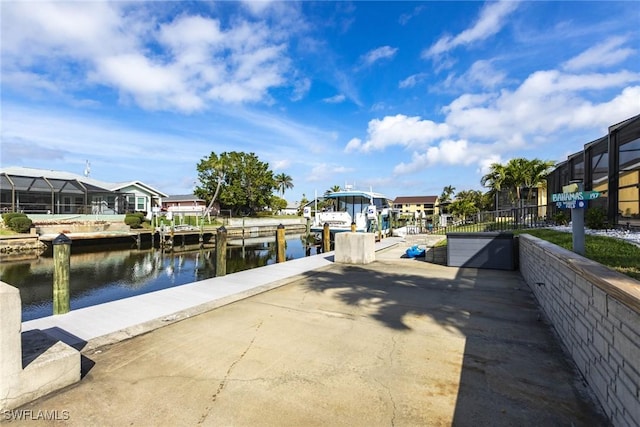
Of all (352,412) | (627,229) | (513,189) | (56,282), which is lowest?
(352,412)

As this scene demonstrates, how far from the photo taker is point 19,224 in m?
21.3

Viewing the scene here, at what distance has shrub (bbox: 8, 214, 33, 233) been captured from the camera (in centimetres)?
A: 2133

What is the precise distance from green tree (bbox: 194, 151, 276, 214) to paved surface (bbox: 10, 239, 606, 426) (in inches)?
1751

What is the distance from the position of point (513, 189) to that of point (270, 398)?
95.4 feet

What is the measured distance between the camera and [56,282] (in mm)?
4934

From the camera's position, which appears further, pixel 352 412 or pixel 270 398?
pixel 270 398

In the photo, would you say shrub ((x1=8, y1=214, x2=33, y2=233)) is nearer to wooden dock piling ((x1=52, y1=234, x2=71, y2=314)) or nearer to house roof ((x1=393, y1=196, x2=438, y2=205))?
wooden dock piling ((x1=52, y1=234, x2=71, y2=314))

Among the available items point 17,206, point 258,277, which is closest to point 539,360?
point 258,277

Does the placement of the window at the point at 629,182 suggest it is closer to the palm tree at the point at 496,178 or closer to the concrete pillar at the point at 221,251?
the concrete pillar at the point at 221,251

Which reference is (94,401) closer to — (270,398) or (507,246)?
(270,398)

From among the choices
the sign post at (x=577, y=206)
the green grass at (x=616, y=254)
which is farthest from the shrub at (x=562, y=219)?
the sign post at (x=577, y=206)

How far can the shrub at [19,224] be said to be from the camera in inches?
840

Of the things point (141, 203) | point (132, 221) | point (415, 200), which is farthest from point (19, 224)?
point (415, 200)

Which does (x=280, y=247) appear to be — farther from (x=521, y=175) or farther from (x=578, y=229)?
(x=521, y=175)
